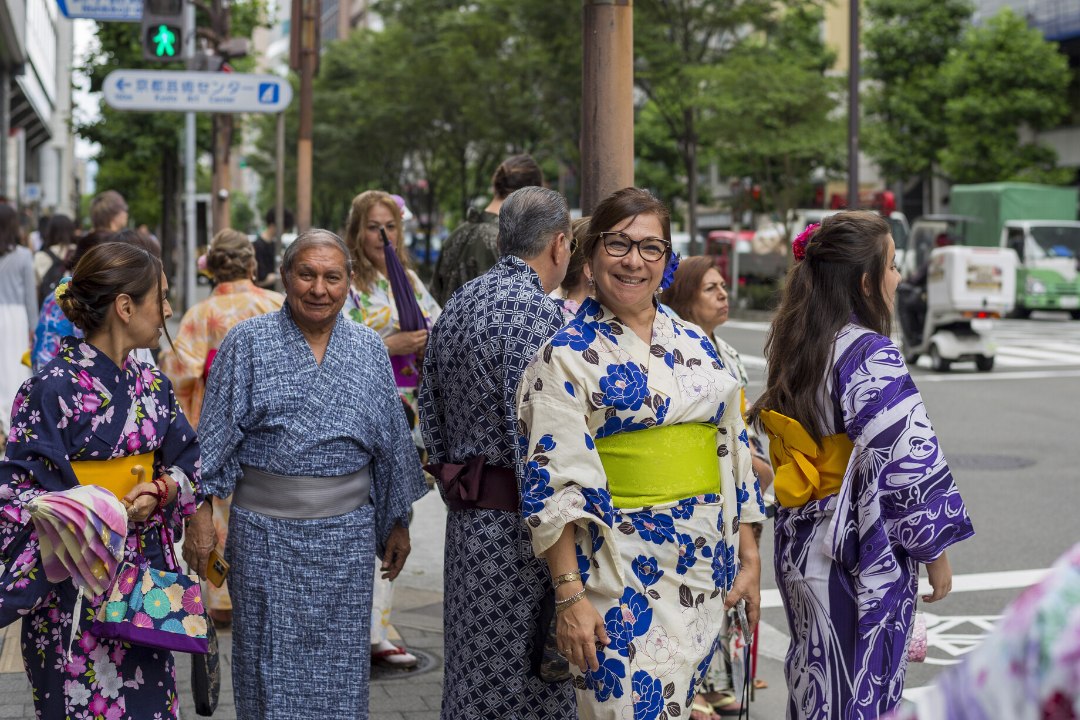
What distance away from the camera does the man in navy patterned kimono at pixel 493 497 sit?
3902 millimetres

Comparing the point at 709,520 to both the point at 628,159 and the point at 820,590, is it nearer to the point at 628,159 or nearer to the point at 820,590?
the point at 820,590

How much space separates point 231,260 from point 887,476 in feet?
12.0

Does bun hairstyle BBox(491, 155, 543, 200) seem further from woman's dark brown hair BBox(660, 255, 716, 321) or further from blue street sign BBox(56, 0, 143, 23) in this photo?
blue street sign BBox(56, 0, 143, 23)

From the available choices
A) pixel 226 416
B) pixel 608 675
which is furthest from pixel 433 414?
pixel 608 675

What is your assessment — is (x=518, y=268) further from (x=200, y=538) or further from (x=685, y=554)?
(x=200, y=538)

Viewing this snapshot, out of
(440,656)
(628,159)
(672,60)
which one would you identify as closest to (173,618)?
(440,656)

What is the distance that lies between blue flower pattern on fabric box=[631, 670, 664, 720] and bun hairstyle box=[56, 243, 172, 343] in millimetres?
1706

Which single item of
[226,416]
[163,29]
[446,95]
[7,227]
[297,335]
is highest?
[446,95]

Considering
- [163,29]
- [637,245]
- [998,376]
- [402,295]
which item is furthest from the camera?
[998,376]

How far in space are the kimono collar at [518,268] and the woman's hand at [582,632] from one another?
106 centimetres

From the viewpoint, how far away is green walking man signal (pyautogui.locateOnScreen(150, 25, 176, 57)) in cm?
1252

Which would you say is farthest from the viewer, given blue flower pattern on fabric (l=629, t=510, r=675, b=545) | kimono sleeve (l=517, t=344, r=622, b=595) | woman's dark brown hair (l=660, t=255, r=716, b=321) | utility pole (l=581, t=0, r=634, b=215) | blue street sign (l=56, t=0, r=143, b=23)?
blue street sign (l=56, t=0, r=143, b=23)

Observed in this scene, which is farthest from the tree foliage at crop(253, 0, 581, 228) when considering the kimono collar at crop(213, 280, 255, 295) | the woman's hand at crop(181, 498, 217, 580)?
the woman's hand at crop(181, 498, 217, 580)

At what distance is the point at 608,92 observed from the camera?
5.77m
